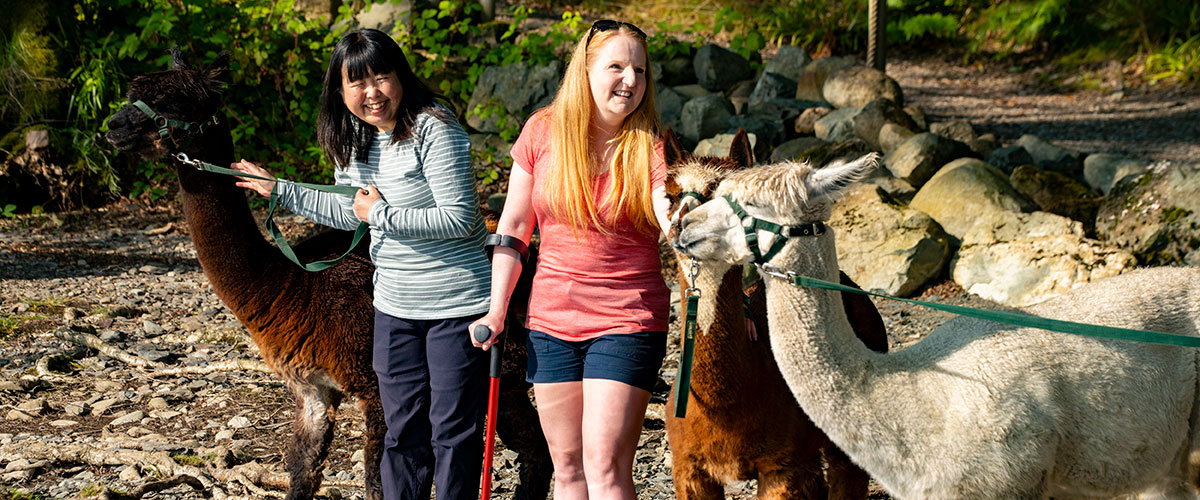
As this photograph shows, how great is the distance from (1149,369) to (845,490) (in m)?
1.19

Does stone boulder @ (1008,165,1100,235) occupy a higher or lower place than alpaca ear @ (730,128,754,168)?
lower

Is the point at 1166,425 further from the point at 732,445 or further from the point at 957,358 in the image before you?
the point at 732,445

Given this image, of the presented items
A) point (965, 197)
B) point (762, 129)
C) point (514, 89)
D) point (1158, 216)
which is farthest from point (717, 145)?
point (1158, 216)

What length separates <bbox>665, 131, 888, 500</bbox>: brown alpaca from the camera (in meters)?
3.30

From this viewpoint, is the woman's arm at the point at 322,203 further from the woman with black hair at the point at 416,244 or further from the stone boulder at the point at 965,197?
the stone boulder at the point at 965,197

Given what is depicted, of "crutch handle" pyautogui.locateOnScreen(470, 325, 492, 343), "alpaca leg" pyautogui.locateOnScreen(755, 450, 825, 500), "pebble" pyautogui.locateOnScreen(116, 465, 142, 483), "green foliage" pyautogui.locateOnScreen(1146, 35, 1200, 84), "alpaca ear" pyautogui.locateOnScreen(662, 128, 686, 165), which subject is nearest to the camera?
"crutch handle" pyautogui.locateOnScreen(470, 325, 492, 343)

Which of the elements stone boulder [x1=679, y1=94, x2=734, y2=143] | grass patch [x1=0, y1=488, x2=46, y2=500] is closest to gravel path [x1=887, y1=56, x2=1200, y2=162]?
stone boulder [x1=679, y1=94, x2=734, y2=143]

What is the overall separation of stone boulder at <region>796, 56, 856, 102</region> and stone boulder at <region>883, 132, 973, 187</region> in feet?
9.23

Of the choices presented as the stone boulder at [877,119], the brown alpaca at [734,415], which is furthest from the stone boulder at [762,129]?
the brown alpaca at [734,415]

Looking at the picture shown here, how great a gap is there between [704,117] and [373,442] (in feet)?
22.5

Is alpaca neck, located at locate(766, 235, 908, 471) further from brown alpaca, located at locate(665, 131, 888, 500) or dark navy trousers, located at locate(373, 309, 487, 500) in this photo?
dark navy trousers, located at locate(373, 309, 487, 500)

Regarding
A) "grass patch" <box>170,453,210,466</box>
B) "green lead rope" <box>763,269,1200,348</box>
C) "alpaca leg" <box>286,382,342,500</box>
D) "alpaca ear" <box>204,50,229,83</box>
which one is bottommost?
"grass patch" <box>170,453,210,466</box>

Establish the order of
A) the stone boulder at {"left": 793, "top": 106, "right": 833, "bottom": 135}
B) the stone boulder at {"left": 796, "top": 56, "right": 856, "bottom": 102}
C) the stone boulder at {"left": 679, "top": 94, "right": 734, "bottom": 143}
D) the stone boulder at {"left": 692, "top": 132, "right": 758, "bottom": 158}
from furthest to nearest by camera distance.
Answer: the stone boulder at {"left": 796, "top": 56, "right": 856, "bottom": 102}, the stone boulder at {"left": 793, "top": 106, "right": 833, "bottom": 135}, the stone boulder at {"left": 679, "top": 94, "right": 734, "bottom": 143}, the stone boulder at {"left": 692, "top": 132, "right": 758, "bottom": 158}

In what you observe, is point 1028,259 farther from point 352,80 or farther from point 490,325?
point 352,80
